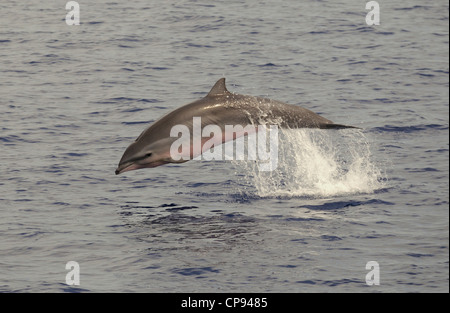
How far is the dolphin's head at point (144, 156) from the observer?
623 inches

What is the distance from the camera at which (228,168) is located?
21.0 meters

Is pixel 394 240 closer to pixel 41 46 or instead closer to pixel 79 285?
pixel 79 285

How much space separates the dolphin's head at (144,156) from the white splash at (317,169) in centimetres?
337

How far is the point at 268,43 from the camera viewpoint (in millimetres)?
36250

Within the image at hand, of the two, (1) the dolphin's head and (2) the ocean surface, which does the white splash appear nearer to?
(2) the ocean surface

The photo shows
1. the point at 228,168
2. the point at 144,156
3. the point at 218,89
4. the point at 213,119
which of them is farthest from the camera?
the point at 228,168

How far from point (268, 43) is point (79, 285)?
23.3 metres

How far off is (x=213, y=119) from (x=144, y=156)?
1.29m

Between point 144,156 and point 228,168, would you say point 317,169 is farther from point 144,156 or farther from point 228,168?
point 144,156

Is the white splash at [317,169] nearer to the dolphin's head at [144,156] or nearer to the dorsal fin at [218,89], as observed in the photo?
the dorsal fin at [218,89]

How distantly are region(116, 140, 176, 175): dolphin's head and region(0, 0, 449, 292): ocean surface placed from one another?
116 centimetres

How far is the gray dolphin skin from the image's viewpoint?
15.9 m

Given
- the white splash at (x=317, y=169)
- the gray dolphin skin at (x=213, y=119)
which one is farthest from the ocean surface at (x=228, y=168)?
the gray dolphin skin at (x=213, y=119)

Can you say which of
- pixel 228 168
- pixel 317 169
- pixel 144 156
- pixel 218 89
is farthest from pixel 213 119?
pixel 228 168
